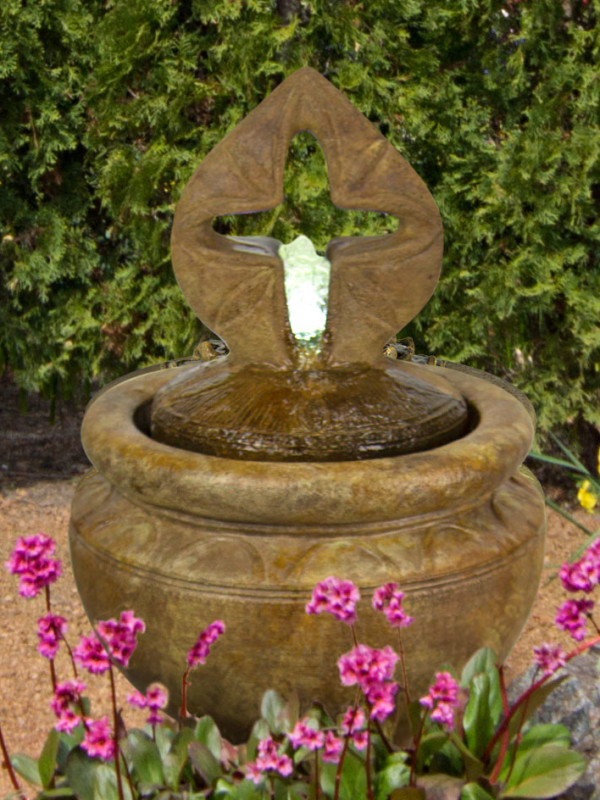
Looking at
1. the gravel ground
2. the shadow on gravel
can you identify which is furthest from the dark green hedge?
the shadow on gravel

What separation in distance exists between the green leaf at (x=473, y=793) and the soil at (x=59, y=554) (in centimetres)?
121

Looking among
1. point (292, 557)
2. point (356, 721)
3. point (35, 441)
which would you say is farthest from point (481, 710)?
point (35, 441)

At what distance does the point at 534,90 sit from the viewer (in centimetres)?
377

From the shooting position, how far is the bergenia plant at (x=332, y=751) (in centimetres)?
172

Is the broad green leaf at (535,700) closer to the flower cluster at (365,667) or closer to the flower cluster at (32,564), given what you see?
the flower cluster at (365,667)

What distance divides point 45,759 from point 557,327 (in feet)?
9.14

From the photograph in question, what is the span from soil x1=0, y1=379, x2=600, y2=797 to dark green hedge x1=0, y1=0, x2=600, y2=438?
752 millimetres

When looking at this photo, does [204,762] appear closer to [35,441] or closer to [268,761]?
[268,761]

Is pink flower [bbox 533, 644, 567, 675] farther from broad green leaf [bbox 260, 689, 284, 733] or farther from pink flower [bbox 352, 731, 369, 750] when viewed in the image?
broad green leaf [bbox 260, 689, 284, 733]

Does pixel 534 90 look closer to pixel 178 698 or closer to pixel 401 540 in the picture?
pixel 401 540

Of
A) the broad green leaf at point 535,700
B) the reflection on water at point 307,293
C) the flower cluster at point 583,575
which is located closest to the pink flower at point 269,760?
the broad green leaf at point 535,700

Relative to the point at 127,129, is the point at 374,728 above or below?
below

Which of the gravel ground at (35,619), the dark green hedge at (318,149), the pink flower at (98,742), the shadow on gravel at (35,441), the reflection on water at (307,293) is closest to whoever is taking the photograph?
the pink flower at (98,742)

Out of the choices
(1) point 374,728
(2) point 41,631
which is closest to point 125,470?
(2) point 41,631
